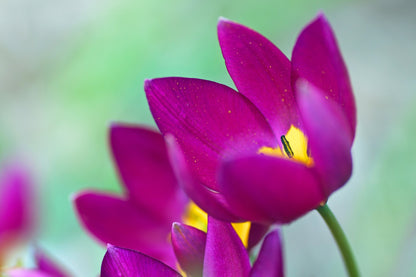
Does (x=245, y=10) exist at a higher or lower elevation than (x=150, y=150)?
higher

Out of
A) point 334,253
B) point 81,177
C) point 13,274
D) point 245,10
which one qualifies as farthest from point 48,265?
point 245,10

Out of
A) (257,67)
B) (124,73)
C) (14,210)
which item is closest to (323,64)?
(257,67)

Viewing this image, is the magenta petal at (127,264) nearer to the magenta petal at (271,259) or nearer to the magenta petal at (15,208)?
the magenta petal at (271,259)

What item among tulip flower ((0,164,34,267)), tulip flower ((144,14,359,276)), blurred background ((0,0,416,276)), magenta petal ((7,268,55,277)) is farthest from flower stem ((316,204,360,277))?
blurred background ((0,0,416,276))

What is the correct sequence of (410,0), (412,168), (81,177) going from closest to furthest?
(412,168) < (81,177) < (410,0)

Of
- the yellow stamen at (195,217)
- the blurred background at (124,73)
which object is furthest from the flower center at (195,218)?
the blurred background at (124,73)

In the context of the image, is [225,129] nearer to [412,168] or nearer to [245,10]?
[412,168]
